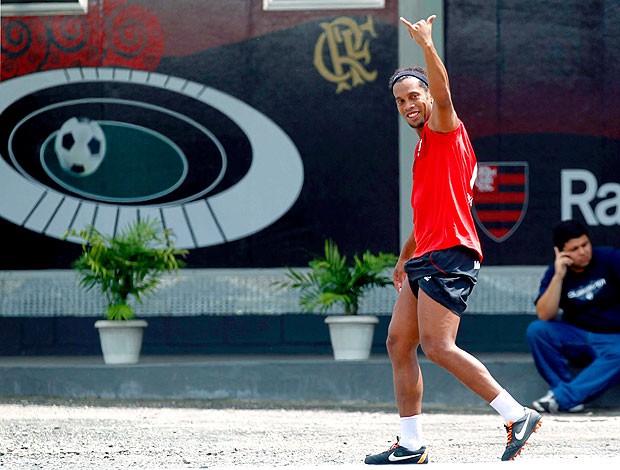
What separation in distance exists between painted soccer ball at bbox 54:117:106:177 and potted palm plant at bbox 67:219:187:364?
71cm

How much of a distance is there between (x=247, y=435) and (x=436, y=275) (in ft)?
6.30

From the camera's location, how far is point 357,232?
29.2 feet

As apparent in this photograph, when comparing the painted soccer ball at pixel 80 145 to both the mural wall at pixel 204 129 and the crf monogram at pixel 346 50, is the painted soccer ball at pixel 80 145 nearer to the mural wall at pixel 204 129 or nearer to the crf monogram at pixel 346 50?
the mural wall at pixel 204 129

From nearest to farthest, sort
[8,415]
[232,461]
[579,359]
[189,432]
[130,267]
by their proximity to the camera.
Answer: [232,461]
[189,432]
[8,415]
[579,359]
[130,267]

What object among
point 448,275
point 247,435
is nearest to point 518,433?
point 448,275

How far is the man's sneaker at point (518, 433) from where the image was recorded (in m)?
4.80

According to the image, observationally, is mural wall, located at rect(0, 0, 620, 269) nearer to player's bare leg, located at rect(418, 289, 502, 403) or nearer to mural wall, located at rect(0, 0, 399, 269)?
mural wall, located at rect(0, 0, 399, 269)

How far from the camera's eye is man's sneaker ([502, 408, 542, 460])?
189 inches

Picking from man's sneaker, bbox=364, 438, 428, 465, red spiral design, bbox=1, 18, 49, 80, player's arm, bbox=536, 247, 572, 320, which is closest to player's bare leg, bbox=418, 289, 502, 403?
man's sneaker, bbox=364, 438, 428, 465

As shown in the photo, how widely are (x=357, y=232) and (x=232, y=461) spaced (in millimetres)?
3799

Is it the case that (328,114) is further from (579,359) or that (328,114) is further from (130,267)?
(579,359)

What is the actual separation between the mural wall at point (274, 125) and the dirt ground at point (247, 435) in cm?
159

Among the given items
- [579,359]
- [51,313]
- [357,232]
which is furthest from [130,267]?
[579,359]

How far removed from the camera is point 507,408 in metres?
4.83
